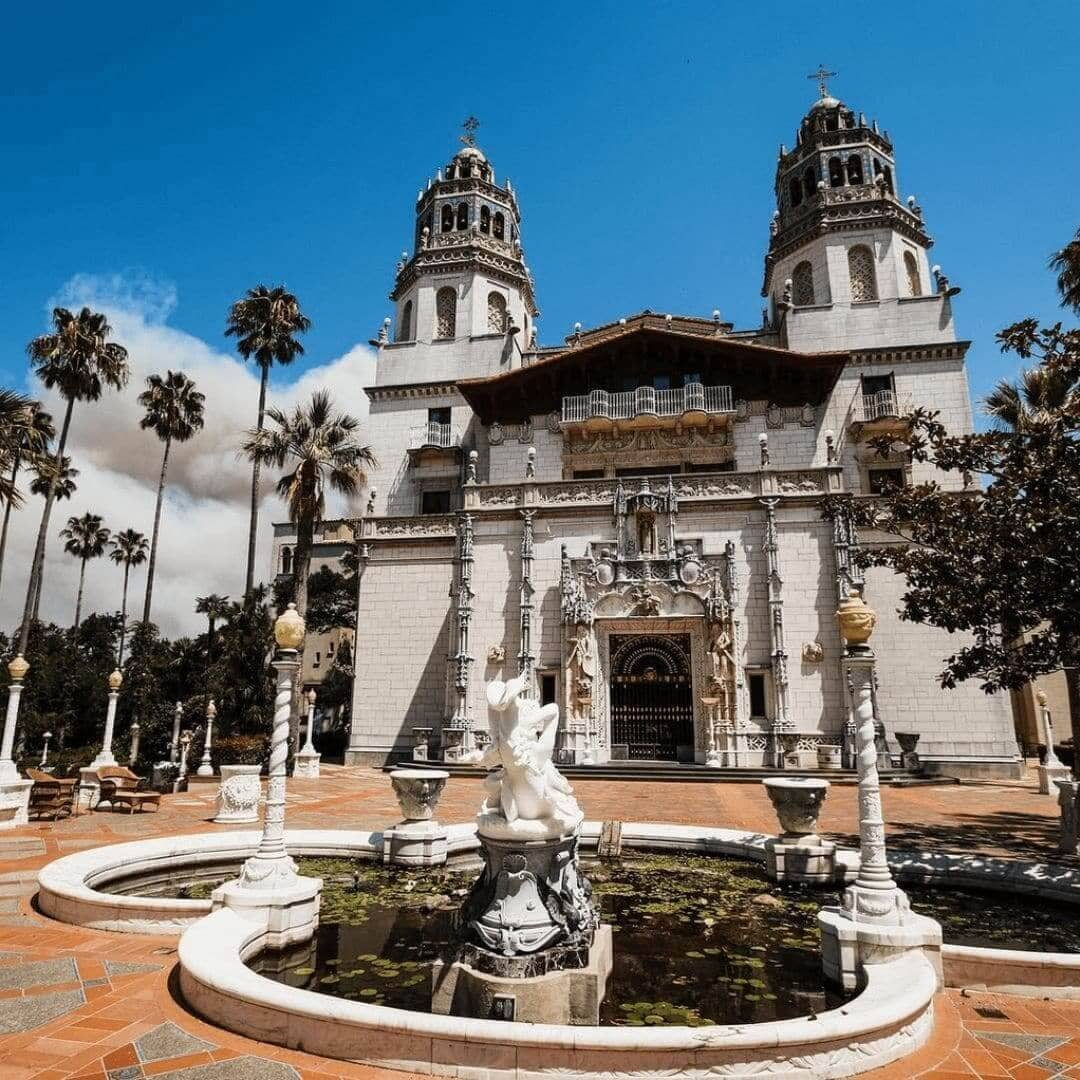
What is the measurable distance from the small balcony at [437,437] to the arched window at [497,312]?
245 inches

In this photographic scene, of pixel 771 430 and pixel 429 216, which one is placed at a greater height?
pixel 429 216

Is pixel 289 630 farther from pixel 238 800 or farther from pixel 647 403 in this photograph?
pixel 647 403

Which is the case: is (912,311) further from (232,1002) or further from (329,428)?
(232,1002)

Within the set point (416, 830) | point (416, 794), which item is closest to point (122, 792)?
point (416, 794)

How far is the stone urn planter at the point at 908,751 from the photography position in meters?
23.2

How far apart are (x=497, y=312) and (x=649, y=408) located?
11.4 m

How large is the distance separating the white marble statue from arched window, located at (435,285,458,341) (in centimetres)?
3178

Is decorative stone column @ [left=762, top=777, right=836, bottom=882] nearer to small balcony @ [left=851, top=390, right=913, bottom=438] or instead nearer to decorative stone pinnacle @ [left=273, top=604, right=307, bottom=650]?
decorative stone pinnacle @ [left=273, top=604, right=307, bottom=650]

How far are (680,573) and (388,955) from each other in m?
20.9

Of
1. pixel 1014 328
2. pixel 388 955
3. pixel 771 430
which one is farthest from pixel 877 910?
pixel 771 430

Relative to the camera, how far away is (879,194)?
3253 cm

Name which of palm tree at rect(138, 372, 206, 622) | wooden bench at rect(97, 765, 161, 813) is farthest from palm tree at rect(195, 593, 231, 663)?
wooden bench at rect(97, 765, 161, 813)

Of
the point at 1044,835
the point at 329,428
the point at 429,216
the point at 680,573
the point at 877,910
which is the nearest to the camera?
the point at 877,910

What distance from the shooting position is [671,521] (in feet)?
88.4
